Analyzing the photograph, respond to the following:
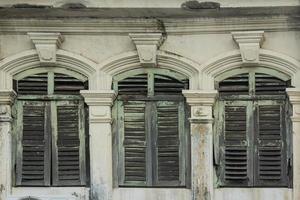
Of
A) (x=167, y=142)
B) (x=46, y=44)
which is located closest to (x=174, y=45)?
(x=167, y=142)

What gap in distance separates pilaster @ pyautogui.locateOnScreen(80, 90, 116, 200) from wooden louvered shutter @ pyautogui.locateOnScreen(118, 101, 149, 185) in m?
0.17

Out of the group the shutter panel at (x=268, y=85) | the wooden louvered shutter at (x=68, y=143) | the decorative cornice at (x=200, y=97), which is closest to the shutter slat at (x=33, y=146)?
the wooden louvered shutter at (x=68, y=143)

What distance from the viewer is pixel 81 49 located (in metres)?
7.64

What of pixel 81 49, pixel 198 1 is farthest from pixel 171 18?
pixel 81 49

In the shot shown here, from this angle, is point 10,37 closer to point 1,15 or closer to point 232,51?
point 1,15

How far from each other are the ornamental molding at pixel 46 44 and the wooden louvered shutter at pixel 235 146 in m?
1.82

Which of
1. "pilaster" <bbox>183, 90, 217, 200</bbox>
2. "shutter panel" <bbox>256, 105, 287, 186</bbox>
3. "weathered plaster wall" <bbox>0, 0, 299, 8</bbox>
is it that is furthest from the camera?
"shutter panel" <bbox>256, 105, 287, 186</bbox>

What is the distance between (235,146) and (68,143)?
5.60ft

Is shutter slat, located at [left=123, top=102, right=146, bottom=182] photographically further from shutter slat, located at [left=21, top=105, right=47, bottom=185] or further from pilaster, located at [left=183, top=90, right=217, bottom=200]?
shutter slat, located at [left=21, top=105, right=47, bottom=185]

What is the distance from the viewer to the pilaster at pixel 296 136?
7.34 meters

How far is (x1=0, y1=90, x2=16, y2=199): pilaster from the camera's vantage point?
7516 mm

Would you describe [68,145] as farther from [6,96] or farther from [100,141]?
[6,96]

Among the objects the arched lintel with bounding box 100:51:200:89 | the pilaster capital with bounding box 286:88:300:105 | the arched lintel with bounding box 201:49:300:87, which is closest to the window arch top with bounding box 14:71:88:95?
the arched lintel with bounding box 100:51:200:89

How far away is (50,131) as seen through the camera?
768 cm
